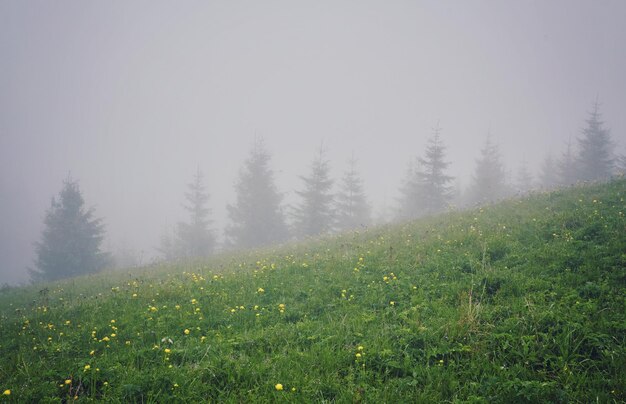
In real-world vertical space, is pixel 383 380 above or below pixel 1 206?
below

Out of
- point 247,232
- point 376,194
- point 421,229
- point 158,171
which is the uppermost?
point 158,171

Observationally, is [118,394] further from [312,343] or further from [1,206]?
[1,206]

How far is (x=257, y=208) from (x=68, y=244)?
16298 millimetres

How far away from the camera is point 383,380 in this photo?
171 inches

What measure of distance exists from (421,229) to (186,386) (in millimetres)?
11070

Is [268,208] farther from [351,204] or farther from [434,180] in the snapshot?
[434,180]

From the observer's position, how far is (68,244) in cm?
2605

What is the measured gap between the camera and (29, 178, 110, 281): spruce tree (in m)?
25.8

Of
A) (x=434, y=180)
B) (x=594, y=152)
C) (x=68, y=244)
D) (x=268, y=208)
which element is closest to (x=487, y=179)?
(x=594, y=152)

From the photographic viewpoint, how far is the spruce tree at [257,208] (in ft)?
98.1

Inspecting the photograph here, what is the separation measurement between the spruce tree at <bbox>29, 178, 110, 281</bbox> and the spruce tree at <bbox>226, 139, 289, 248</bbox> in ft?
39.2

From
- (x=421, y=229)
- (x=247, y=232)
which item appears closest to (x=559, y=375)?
(x=421, y=229)

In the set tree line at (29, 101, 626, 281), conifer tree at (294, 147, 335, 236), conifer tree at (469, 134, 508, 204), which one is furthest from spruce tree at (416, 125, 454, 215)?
conifer tree at (294, 147, 335, 236)

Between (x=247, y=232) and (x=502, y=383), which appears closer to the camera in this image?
(x=502, y=383)
